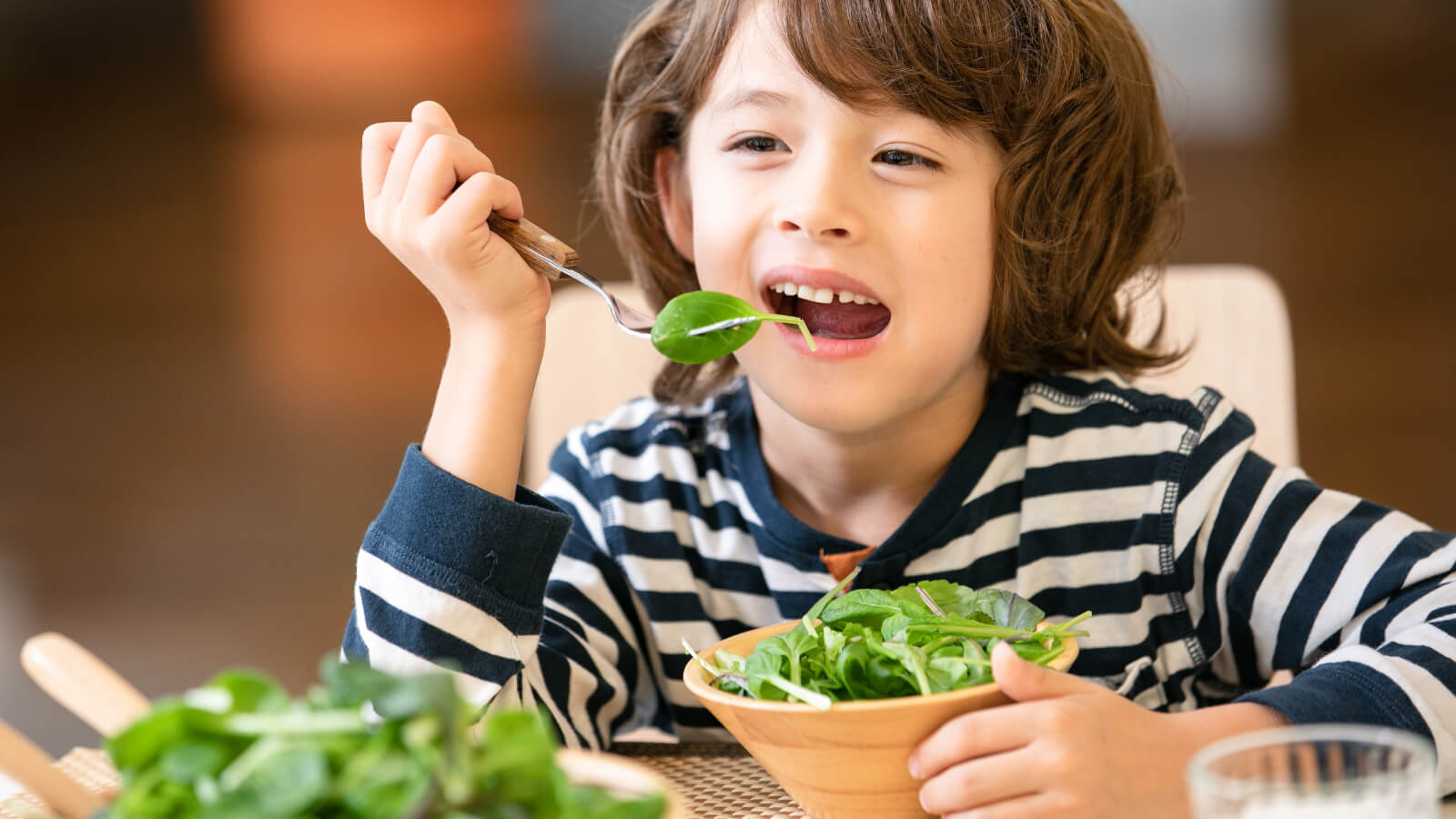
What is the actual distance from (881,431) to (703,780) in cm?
38

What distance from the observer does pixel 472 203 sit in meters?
0.85

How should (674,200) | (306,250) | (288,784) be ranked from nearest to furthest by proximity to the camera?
(288,784) → (674,200) → (306,250)

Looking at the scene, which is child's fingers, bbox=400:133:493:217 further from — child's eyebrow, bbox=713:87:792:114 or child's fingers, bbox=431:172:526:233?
child's eyebrow, bbox=713:87:792:114

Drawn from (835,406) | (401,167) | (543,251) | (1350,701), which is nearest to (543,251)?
(543,251)

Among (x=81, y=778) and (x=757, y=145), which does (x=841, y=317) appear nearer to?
(x=757, y=145)

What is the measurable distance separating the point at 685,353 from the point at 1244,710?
1.25ft

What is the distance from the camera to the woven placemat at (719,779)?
2.35 feet

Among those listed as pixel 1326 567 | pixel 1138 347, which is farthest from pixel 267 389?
pixel 1326 567

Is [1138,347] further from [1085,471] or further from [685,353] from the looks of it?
[685,353]

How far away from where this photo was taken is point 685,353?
0.80 metres

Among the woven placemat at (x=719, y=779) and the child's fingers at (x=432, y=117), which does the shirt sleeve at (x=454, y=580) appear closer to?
the woven placemat at (x=719, y=779)

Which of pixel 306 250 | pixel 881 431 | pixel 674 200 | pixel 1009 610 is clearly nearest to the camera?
pixel 1009 610

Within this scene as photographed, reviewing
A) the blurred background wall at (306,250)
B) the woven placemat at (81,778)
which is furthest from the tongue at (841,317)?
the blurred background wall at (306,250)

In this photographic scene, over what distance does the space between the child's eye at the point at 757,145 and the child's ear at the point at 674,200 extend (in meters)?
0.18
